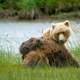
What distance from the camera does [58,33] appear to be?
8016 millimetres

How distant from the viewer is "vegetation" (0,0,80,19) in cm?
3544

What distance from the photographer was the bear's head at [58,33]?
7.82 meters

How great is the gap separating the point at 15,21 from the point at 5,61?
24420 mm

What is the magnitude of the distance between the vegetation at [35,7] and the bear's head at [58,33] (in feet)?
83.3

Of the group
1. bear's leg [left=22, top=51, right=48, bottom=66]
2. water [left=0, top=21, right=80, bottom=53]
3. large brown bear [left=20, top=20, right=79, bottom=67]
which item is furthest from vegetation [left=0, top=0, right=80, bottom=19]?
bear's leg [left=22, top=51, right=48, bottom=66]

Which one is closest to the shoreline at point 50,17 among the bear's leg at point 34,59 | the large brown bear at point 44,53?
the large brown bear at point 44,53

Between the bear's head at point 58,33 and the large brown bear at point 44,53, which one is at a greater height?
the bear's head at point 58,33

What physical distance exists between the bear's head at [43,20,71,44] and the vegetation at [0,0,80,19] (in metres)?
25.4

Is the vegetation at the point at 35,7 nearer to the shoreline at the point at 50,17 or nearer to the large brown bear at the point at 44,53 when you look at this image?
the shoreline at the point at 50,17

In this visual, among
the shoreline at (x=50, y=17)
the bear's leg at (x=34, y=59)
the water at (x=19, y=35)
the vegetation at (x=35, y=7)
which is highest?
the vegetation at (x=35, y=7)

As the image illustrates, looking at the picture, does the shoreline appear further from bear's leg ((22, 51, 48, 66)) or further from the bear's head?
bear's leg ((22, 51, 48, 66))

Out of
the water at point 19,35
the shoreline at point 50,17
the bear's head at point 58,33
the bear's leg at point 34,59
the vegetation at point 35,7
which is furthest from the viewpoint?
the vegetation at point 35,7

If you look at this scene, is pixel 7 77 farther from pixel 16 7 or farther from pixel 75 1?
pixel 75 1

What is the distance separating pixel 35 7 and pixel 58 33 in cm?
2976
